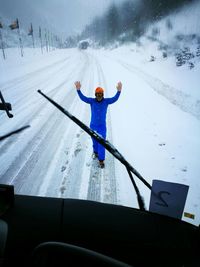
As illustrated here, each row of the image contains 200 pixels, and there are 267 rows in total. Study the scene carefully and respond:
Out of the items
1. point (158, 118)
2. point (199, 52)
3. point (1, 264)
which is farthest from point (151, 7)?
point (1, 264)

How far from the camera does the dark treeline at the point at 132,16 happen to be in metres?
29.0

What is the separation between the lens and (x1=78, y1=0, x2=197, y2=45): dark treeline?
95.0 ft

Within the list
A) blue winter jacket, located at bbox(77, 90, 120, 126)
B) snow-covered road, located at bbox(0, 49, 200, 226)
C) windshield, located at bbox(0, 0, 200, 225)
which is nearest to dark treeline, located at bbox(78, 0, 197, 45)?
windshield, located at bbox(0, 0, 200, 225)

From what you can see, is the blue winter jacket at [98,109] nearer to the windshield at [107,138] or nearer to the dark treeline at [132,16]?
the windshield at [107,138]

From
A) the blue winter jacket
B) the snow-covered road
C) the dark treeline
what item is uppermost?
the dark treeline

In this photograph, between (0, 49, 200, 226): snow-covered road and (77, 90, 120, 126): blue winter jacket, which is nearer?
(0, 49, 200, 226): snow-covered road

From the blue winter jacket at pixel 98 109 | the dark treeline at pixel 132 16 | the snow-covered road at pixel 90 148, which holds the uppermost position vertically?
the dark treeline at pixel 132 16

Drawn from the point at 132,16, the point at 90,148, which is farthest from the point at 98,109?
the point at 132,16

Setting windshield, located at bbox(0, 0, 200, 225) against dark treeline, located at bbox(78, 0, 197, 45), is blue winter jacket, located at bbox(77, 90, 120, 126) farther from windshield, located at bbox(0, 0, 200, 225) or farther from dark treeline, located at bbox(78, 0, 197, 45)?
dark treeline, located at bbox(78, 0, 197, 45)

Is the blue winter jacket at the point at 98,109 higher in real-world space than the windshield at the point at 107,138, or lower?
higher

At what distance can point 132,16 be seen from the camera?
145ft

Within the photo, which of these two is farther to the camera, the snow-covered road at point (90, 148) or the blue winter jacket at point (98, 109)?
the blue winter jacket at point (98, 109)

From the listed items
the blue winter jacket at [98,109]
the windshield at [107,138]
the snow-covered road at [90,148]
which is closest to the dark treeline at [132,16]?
the windshield at [107,138]

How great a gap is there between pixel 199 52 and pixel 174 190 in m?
15.3
